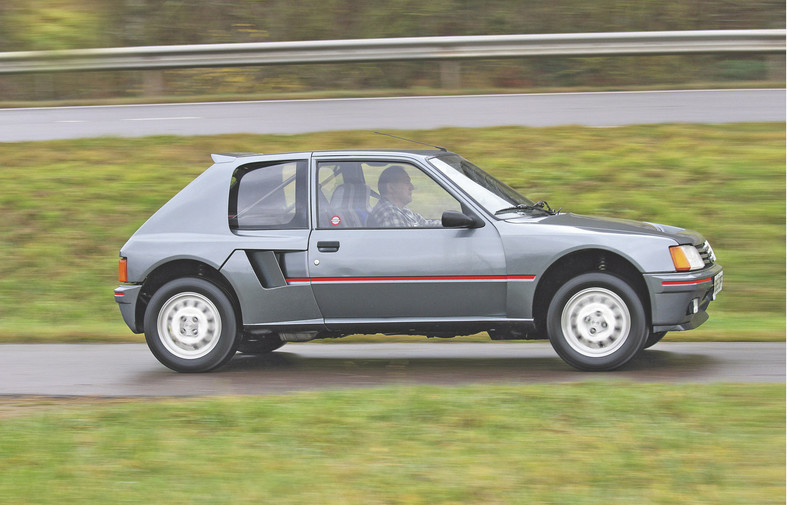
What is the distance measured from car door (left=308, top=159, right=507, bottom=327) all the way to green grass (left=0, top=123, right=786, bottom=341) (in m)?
2.49

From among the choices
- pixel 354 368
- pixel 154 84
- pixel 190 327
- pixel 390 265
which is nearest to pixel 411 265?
pixel 390 265

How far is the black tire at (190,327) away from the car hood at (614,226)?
7.50 ft

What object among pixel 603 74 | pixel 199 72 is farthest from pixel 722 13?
pixel 199 72

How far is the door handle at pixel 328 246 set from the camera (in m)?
7.51

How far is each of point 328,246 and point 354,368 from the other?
1.02 m

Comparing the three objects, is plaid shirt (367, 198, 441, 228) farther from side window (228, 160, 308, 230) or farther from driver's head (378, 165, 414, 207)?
side window (228, 160, 308, 230)

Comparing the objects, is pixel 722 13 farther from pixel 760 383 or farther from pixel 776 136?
pixel 760 383

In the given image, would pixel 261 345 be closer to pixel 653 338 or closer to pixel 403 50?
pixel 653 338

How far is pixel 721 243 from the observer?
34.1ft

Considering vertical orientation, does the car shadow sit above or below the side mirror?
below

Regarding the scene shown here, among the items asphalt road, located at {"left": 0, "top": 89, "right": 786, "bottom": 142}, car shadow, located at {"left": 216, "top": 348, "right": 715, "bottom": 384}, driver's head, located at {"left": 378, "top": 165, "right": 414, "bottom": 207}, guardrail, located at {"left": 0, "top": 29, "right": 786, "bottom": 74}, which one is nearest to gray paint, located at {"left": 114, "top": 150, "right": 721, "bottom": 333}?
driver's head, located at {"left": 378, "top": 165, "right": 414, "bottom": 207}

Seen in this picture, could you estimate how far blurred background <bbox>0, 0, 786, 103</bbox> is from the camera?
18.2 metres

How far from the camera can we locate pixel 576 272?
745cm

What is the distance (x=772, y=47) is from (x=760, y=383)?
11612 mm
